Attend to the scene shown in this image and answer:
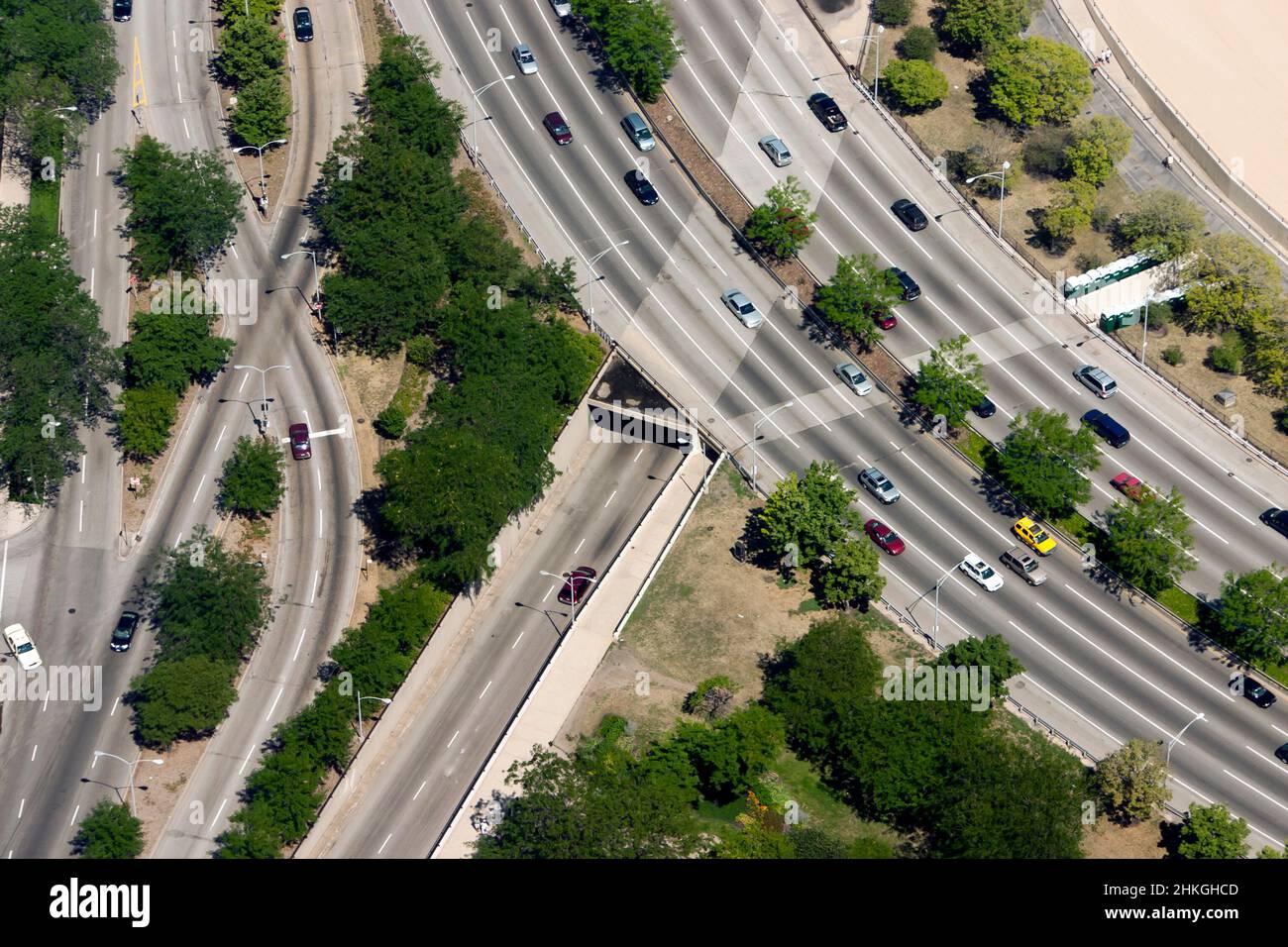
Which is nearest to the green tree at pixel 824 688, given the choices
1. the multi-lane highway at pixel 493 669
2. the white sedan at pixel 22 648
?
the multi-lane highway at pixel 493 669

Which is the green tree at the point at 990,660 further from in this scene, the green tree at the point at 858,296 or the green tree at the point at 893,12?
the green tree at the point at 893,12

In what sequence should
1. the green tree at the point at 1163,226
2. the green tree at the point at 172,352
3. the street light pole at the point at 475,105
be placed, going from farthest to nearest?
the street light pole at the point at 475,105 → the green tree at the point at 1163,226 → the green tree at the point at 172,352

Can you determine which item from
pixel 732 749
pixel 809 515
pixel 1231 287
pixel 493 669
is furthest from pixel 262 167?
pixel 1231 287

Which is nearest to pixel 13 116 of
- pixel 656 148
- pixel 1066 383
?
pixel 656 148

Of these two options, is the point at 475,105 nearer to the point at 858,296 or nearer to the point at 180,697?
the point at 858,296

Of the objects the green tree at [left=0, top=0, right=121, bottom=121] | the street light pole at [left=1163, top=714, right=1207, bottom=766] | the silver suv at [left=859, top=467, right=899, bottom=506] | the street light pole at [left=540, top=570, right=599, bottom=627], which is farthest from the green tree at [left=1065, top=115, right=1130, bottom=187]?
the green tree at [left=0, top=0, right=121, bottom=121]
